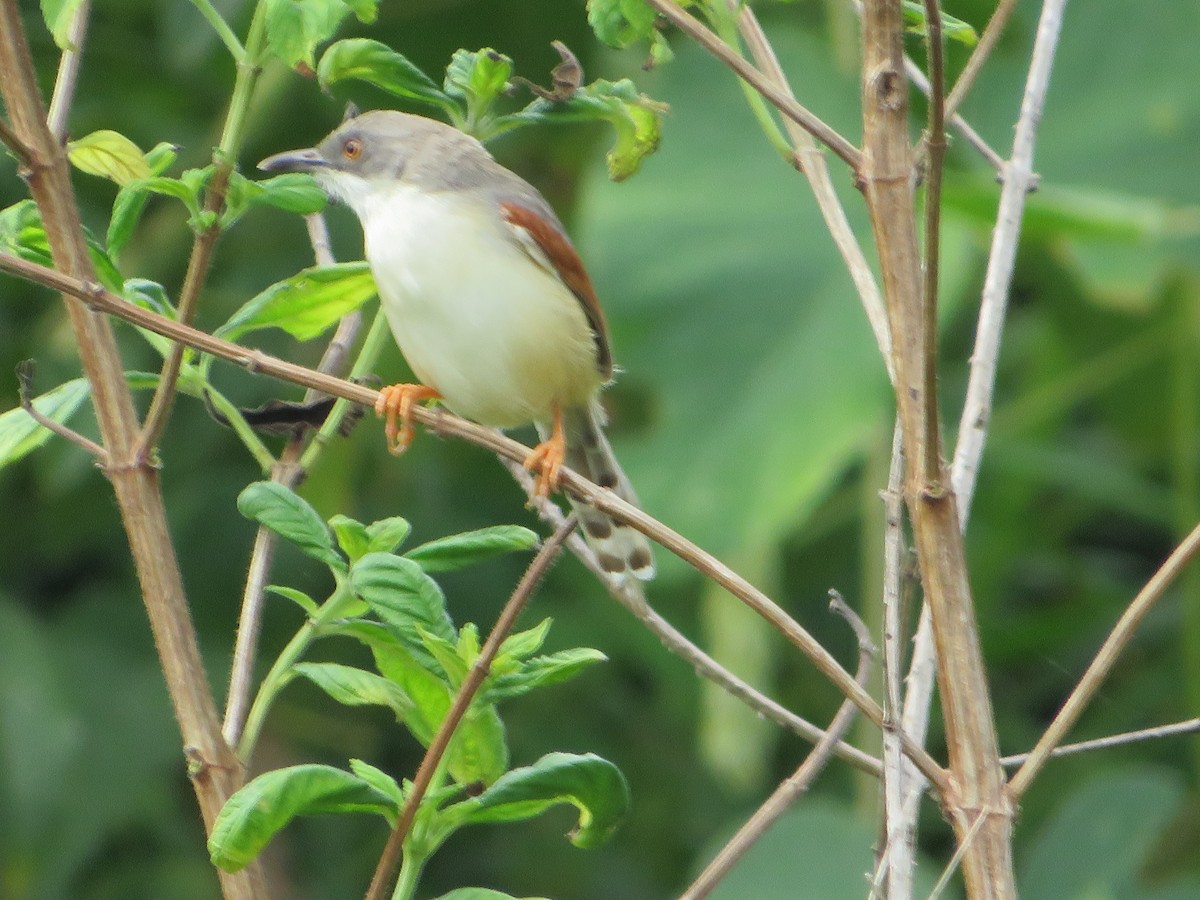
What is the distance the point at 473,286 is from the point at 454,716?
151cm

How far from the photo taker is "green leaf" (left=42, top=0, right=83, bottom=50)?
5.43 ft

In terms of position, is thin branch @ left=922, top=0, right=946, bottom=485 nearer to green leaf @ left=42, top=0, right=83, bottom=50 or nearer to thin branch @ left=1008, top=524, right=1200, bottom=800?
thin branch @ left=1008, top=524, right=1200, bottom=800

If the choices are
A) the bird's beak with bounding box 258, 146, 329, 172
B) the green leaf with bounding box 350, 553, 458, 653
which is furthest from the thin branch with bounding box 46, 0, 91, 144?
the bird's beak with bounding box 258, 146, 329, 172

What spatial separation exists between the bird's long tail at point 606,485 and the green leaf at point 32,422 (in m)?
1.42

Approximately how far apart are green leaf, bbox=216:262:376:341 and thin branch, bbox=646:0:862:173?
520mm

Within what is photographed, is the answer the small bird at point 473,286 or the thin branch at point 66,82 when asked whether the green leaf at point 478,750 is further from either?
the small bird at point 473,286

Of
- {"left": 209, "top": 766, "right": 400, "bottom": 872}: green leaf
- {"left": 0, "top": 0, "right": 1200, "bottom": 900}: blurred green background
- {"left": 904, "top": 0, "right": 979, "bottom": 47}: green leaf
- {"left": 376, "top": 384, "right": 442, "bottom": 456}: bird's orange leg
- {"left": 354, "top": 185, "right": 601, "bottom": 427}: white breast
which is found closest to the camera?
{"left": 209, "top": 766, "right": 400, "bottom": 872}: green leaf

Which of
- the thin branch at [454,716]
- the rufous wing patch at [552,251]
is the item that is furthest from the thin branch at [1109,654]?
the rufous wing patch at [552,251]

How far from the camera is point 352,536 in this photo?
66.5 inches

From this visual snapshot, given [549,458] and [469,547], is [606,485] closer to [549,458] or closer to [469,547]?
[549,458]

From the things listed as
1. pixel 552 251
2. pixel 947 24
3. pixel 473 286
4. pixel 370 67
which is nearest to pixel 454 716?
pixel 370 67

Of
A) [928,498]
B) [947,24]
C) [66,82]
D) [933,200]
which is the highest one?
[947,24]

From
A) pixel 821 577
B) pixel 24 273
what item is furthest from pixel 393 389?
pixel 821 577

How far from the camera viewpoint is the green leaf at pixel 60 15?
5.43 feet
